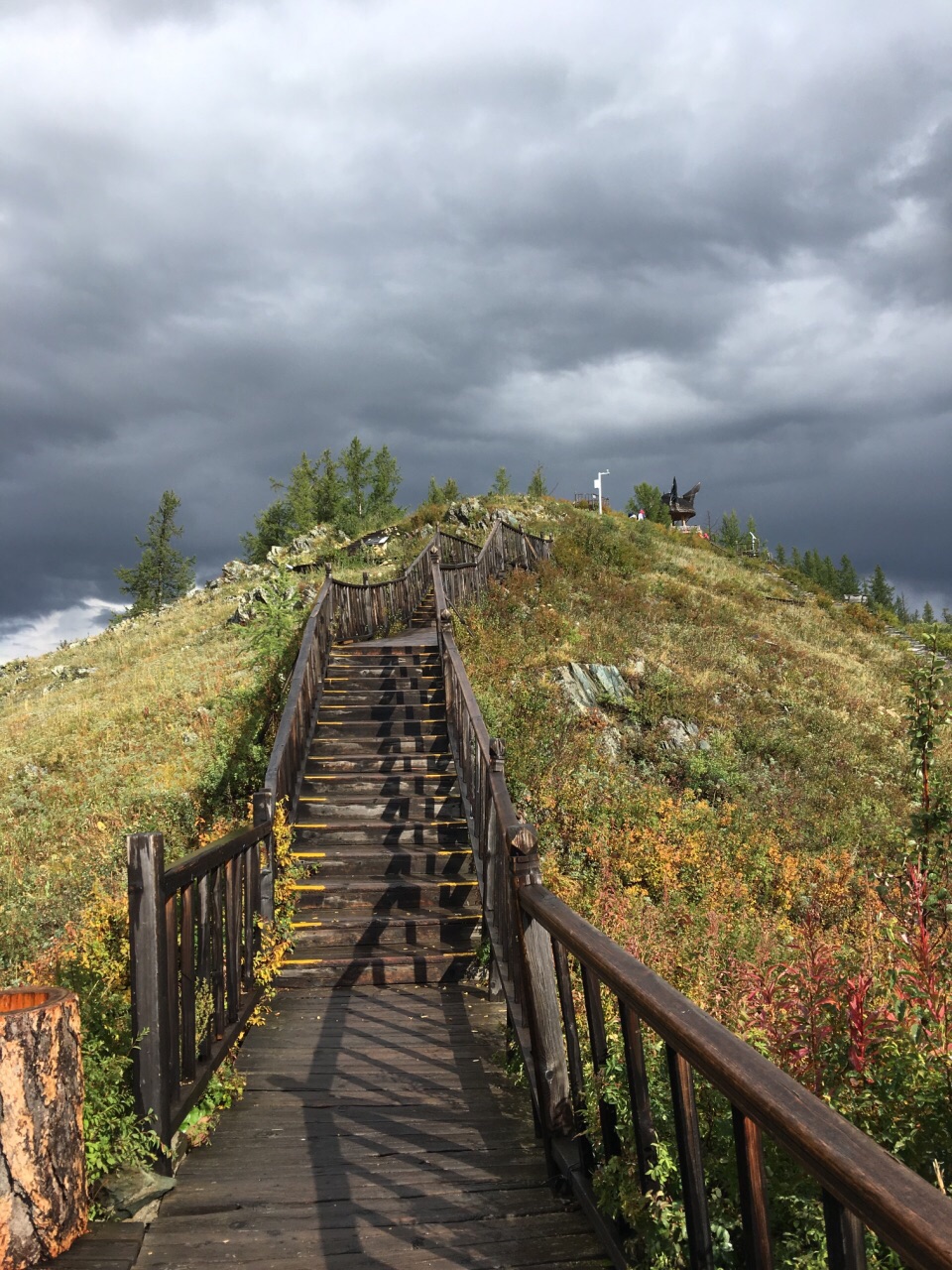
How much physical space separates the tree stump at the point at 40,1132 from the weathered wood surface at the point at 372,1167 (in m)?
0.38

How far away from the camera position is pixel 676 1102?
2.15 meters

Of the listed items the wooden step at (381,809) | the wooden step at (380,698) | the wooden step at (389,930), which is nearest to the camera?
the wooden step at (389,930)

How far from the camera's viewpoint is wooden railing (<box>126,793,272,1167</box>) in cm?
342

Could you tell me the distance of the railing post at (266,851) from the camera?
6309 millimetres

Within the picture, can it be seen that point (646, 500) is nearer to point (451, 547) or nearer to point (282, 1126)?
point (451, 547)

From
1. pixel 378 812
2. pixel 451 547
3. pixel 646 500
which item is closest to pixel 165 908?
pixel 378 812

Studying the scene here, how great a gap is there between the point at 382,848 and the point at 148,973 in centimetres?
505

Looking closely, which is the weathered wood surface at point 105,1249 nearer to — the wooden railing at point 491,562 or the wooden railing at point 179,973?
the wooden railing at point 179,973

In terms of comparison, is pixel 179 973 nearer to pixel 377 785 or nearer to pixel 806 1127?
pixel 806 1127

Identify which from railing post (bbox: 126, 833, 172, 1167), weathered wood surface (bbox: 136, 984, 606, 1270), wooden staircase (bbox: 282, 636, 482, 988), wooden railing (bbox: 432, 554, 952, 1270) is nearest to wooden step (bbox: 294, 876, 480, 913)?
wooden staircase (bbox: 282, 636, 482, 988)

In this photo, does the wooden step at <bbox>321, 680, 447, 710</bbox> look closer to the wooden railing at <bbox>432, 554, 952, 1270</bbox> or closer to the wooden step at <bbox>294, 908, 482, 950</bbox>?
the wooden step at <bbox>294, 908, 482, 950</bbox>


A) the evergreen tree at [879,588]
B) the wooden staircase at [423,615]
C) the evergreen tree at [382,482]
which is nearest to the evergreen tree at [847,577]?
the evergreen tree at [879,588]

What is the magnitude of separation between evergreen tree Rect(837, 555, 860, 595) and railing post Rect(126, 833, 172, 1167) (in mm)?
134213

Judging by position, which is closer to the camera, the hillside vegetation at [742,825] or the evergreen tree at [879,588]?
the hillside vegetation at [742,825]
